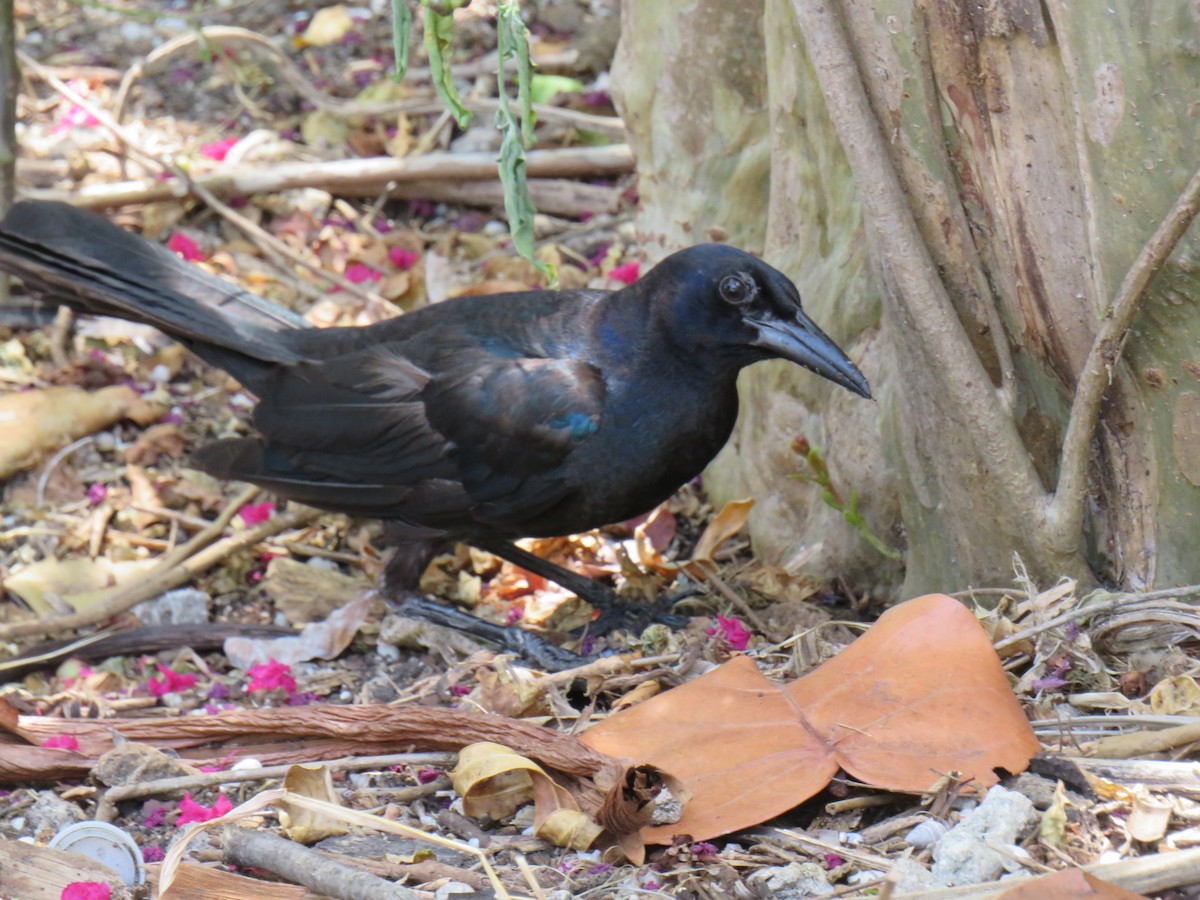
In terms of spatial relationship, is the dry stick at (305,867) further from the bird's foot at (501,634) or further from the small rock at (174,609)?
the small rock at (174,609)

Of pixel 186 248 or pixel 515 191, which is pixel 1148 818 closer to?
pixel 515 191

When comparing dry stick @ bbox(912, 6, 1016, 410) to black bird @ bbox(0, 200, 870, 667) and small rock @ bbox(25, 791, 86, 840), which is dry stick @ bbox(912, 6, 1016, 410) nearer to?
black bird @ bbox(0, 200, 870, 667)

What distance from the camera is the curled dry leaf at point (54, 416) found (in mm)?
4645

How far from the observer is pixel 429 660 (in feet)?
13.3

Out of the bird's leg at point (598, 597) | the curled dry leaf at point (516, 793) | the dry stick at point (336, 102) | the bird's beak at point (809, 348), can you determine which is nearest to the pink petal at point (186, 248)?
the dry stick at point (336, 102)

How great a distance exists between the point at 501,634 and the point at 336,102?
2876mm

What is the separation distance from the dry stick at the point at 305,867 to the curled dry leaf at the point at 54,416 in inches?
99.0

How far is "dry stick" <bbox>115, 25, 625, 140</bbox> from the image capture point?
18.2ft

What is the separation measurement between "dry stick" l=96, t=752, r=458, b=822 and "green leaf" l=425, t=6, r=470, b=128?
4.19ft

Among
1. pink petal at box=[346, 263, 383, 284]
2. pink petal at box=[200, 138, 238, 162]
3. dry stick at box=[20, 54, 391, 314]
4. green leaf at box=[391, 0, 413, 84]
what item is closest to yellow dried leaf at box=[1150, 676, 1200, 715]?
green leaf at box=[391, 0, 413, 84]

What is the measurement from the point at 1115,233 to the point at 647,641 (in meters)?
1.49

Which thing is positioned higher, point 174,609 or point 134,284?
point 134,284

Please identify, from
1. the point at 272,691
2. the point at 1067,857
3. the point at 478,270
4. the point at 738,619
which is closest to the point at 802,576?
the point at 738,619

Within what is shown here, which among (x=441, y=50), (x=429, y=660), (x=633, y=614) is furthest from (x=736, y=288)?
(x=429, y=660)
